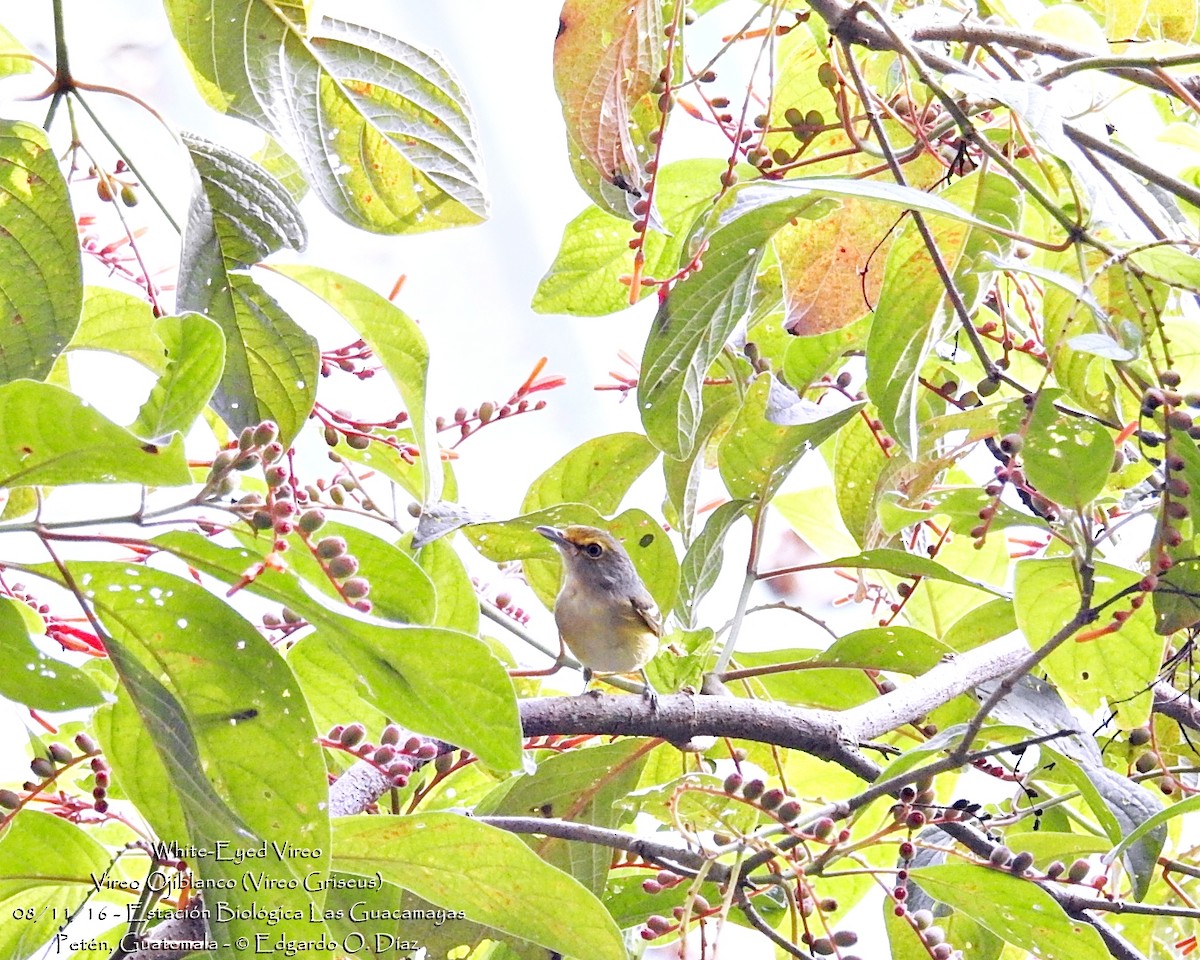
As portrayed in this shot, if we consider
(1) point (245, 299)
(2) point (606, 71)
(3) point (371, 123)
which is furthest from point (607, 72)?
(1) point (245, 299)

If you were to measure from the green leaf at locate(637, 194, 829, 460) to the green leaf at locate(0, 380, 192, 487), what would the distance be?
22.3 inches

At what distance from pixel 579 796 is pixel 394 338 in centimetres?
61

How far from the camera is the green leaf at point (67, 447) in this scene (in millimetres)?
839

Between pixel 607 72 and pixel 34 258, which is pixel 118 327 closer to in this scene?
pixel 34 258

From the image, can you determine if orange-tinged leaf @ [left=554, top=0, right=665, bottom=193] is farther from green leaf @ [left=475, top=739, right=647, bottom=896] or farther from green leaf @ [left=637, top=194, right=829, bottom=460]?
green leaf @ [left=475, top=739, right=647, bottom=896]

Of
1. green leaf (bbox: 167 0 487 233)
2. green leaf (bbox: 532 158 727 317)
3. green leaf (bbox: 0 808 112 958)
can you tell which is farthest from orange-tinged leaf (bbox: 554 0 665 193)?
green leaf (bbox: 0 808 112 958)

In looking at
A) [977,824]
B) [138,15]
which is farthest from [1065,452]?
[138,15]

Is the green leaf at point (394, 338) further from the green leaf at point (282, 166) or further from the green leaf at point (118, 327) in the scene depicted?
the green leaf at point (282, 166)

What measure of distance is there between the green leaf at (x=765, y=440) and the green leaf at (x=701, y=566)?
34 mm

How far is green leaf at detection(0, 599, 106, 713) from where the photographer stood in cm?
96

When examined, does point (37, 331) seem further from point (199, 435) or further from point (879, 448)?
point (199, 435)

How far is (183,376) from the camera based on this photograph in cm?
90

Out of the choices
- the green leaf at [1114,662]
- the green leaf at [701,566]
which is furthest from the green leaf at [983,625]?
the green leaf at [701,566]

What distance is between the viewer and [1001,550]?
1.97 metres
